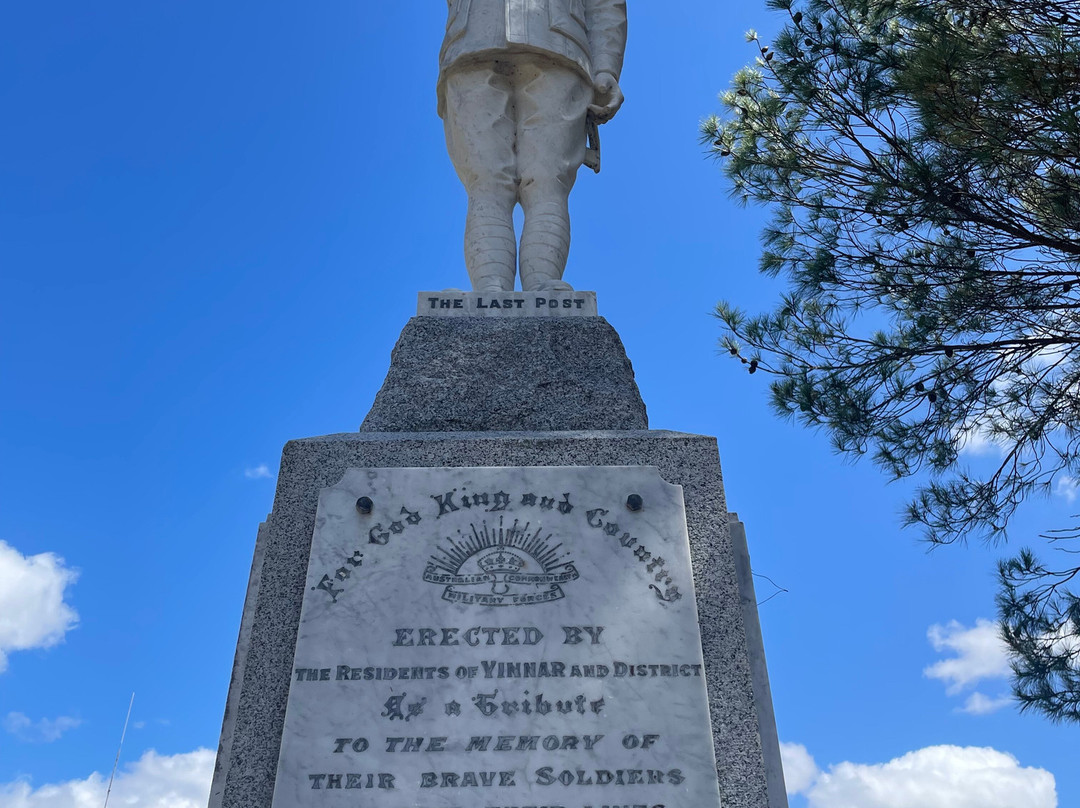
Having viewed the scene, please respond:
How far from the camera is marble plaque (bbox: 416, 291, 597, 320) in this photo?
3.00 metres

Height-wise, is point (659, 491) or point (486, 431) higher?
point (486, 431)

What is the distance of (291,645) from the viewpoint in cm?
210

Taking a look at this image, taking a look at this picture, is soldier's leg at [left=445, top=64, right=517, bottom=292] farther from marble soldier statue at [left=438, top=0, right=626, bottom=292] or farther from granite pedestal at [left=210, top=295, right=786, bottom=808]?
granite pedestal at [left=210, top=295, right=786, bottom=808]

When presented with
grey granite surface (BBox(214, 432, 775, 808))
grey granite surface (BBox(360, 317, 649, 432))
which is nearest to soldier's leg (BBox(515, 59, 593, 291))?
grey granite surface (BBox(360, 317, 649, 432))

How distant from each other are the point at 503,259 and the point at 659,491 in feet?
4.58

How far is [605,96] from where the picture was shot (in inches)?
152

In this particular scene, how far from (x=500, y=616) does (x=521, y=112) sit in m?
2.30

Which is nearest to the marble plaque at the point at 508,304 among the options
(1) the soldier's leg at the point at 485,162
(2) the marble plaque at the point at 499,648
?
(1) the soldier's leg at the point at 485,162

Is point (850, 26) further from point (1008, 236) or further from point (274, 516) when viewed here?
point (274, 516)

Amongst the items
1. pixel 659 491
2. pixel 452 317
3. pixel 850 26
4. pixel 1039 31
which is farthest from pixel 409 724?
pixel 850 26

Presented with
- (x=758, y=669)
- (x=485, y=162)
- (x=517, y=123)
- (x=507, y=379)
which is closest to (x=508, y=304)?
(x=507, y=379)

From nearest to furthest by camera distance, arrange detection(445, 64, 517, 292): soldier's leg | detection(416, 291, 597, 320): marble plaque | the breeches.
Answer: detection(416, 291, 597, 320): marble plaque < detection(445, 64, 517, 292): soldier's leg < the breeches

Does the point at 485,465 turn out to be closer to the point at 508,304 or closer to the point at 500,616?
the point at 500,616

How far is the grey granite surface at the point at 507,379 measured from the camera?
2607 mm
